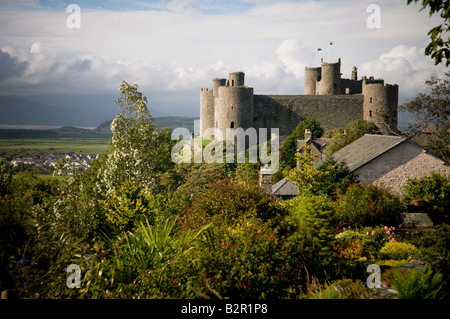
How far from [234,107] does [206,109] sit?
570 cm

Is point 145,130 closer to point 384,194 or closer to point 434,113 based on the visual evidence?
point 384,194

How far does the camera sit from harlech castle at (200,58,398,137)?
51.5 m

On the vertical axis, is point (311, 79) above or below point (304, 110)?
above

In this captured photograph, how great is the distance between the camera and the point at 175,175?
106 feet

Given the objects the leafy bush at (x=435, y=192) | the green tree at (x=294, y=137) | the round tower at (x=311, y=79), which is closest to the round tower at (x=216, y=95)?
the green tree at (x=294, y=137)

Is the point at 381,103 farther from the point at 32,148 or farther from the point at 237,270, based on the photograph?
the point at 237,270

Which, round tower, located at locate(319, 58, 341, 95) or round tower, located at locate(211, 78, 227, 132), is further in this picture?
round tower, located at locate(319, 58, 341, 95)

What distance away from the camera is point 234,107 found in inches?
2015

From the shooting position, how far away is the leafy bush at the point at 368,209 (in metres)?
11.6

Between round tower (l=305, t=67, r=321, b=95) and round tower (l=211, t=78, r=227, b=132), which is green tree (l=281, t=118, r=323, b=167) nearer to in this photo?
round tower (l=305, t=67, r=321, b=95)

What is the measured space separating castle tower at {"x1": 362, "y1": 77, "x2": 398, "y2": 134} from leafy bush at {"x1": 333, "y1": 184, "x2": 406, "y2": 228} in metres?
43.0

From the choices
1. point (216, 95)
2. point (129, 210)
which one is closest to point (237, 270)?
point (129, 210)

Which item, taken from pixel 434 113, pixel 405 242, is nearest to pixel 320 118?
pixel 434 113

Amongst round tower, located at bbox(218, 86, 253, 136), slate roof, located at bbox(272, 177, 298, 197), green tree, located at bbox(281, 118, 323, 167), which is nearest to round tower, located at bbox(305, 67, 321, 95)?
green tree, located at bbox(281, 118, 323, 167)
